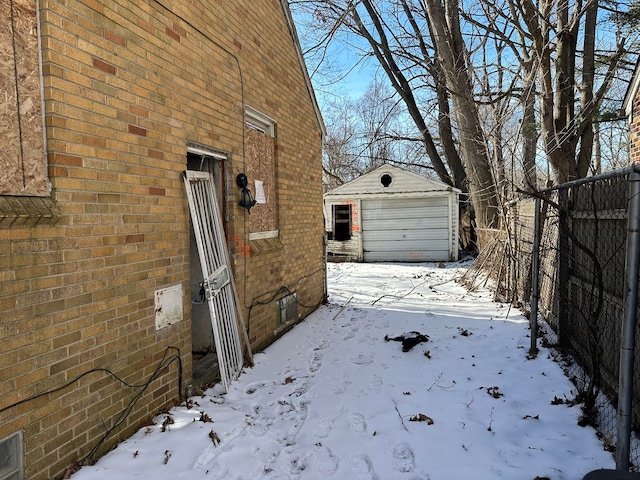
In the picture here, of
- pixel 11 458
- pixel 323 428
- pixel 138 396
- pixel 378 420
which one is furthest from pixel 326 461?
pixel 11 458

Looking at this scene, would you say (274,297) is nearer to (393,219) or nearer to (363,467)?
(363,467)

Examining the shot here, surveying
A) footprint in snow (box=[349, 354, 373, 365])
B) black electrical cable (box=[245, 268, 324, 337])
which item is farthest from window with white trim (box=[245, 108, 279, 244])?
footprint in snow (box=[349, 354, 373, 365])

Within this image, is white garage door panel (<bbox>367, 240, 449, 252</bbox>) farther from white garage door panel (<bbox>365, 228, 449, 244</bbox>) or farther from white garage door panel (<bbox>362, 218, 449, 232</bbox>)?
white garage door panel (<bbox>362, 218, 449, 232</bbox>)

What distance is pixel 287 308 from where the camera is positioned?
630cm

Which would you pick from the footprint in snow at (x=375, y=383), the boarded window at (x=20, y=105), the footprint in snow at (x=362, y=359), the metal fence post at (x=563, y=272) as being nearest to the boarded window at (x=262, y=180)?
the footprint in snow at (x=362, y=359)

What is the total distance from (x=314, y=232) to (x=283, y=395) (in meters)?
4.04

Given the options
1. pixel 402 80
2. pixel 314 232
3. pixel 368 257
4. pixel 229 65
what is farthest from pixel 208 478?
pixel 402 80

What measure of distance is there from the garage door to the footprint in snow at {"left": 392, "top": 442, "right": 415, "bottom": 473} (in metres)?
12.6

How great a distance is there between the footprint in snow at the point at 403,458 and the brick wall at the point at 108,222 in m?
1.96

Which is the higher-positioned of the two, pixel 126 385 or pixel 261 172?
pixel 261 172

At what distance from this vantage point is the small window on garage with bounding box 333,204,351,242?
1605 cm

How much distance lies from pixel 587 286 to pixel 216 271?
144 inches

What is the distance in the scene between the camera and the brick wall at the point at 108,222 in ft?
7.57

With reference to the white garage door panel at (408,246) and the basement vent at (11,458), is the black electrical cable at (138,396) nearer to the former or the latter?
the basement vent at (11,458)
